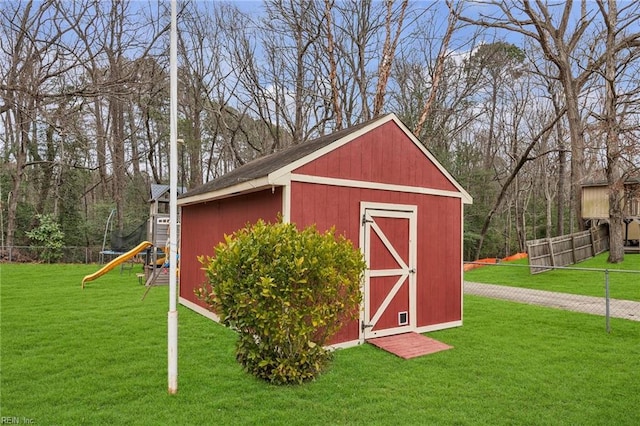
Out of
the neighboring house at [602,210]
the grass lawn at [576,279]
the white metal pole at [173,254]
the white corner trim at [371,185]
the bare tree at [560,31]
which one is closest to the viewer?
the white metal pole at [173,254]

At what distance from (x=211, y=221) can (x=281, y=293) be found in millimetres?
3627

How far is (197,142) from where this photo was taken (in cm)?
1961

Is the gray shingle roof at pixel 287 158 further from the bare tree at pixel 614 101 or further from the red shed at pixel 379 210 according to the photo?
the bare tree at pixel 614 101

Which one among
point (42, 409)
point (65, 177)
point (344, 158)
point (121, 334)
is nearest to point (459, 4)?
point (344, 158)

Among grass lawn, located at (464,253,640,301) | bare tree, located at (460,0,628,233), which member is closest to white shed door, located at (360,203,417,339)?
grass lawn, located at (464,253,640,301)

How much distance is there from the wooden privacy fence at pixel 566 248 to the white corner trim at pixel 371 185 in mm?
5431

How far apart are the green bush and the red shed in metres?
0.94

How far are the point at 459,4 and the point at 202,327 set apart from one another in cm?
1352

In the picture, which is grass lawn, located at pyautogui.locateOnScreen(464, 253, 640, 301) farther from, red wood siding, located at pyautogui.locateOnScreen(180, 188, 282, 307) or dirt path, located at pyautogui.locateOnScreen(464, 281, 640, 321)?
red wood siding, located at pyautogui.locateOnScreen(180, 188, 282, 307)

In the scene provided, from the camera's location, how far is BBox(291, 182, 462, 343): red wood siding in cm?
497

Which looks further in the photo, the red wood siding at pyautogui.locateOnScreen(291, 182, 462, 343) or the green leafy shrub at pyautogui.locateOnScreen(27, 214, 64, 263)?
the green leafy shrub at pyautogui.locateOnScreen(27, 214, 64, 263)

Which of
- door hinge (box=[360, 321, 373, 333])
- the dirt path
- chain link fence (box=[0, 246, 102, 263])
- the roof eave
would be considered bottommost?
the dirt path

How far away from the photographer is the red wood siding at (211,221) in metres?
5.19

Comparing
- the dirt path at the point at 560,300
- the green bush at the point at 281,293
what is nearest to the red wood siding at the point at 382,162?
the green bush at the point at 281,293
